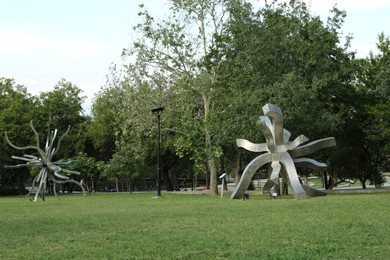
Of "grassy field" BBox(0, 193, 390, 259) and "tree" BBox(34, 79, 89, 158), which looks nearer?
"grassy field" BBox(0, 193, 390, 259)

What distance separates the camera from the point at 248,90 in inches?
1195

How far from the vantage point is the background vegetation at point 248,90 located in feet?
99.9

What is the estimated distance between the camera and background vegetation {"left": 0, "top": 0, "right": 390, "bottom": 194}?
30438 mm

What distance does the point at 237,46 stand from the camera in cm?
3183

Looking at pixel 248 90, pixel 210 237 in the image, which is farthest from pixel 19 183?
pixel 210 237

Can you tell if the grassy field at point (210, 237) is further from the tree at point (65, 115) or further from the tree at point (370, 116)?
the tree at point (65, 115)

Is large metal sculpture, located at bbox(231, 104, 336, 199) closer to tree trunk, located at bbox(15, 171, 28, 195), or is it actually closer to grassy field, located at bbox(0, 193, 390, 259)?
grassy field, located at bbox(0, 193, 390, 259)

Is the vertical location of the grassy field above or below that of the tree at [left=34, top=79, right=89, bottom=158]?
below

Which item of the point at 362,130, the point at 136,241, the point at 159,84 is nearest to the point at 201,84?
the point at 159,84

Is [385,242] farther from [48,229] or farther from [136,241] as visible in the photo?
[48,229]

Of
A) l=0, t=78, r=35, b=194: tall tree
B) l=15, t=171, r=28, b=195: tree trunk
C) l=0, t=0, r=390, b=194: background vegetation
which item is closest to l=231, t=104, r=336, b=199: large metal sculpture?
l=0, t=0, r=390, b=194: background vegetation

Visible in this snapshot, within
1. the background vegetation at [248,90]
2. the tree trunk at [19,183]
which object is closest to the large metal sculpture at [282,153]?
the background vegetation at [248,90]

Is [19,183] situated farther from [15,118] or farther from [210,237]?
[210,237]

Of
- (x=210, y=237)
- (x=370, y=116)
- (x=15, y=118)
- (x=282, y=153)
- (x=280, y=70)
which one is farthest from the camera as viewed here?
(x=15, y=118)
